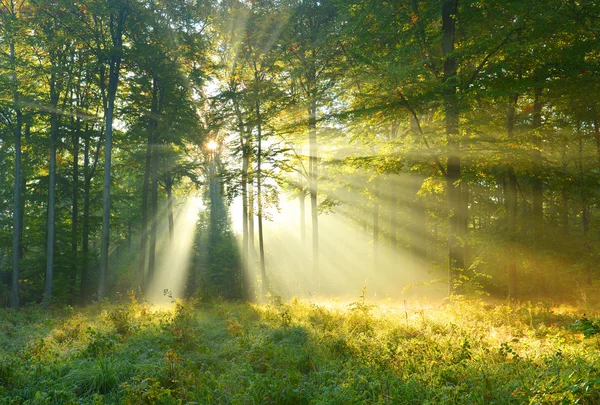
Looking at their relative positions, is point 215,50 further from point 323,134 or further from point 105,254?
point 105,254

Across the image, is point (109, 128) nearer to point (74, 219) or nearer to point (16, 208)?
point (74, 219)

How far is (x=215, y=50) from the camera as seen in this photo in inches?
826

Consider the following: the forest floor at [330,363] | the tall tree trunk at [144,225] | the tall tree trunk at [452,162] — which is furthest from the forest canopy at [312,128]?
the forest floor at [330,363]

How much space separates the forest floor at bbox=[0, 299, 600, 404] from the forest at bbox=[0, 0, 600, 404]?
5cm

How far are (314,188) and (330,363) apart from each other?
1390cm

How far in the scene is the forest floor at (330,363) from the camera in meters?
4.84

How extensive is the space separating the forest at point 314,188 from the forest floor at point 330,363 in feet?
0.15

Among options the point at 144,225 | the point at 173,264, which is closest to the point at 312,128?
the point at 144,225

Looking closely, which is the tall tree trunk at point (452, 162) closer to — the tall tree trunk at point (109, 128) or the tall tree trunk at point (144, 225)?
the tall tree trunk at point (109, 128)

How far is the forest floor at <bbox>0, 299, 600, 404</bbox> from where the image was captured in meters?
4.84

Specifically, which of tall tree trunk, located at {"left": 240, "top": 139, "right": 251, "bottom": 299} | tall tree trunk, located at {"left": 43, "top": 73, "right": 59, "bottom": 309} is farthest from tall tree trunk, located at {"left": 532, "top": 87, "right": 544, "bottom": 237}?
tall tree trunk, located at {"left": 43, "top": 73, "right": 59, "bottom": 309}

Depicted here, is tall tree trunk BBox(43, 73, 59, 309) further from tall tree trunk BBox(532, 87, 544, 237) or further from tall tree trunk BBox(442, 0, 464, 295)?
tall tree trunk BBox(532, 87, 544, 237)

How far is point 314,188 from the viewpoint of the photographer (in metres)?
19.8

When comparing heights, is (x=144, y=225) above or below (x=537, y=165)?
below
